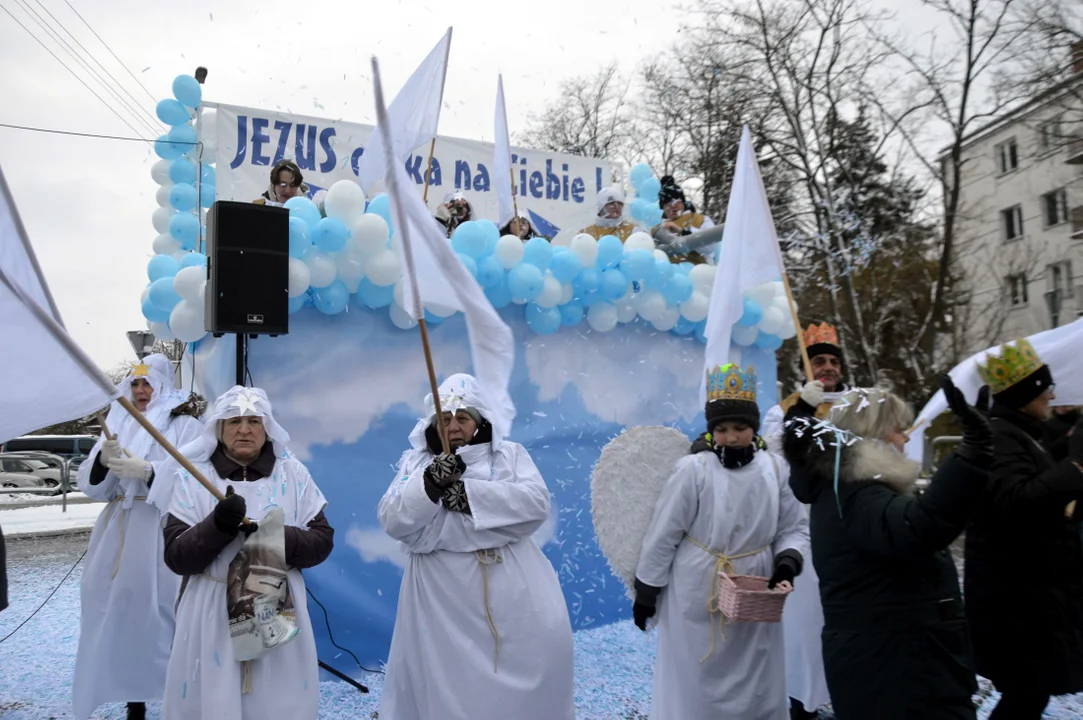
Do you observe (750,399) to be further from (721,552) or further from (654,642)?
(654,642)

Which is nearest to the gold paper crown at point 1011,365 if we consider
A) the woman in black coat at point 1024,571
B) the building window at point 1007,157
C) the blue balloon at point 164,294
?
the woman in black coat at point 1024,571

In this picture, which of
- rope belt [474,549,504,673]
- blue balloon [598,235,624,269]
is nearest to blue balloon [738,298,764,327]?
blue balloon [598,235,624,269]

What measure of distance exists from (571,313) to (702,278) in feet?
3.94

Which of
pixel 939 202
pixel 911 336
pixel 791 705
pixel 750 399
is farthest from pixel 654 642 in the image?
pixel 911 336

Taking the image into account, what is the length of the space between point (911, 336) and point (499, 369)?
14491mm

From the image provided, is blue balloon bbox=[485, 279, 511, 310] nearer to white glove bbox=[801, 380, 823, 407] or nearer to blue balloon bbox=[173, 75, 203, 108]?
white glove bbox=[801, 380, 823, 407]

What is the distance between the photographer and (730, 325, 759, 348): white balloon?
6.39 metres

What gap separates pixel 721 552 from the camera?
338 cm

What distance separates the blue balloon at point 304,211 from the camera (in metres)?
4.65

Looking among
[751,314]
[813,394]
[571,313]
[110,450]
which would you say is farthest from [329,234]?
[751,314]

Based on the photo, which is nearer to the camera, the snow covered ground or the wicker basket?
the wicker basket

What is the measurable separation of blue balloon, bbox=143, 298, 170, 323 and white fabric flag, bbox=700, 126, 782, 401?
3.22 metres

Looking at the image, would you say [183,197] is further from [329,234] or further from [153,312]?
[329,234]

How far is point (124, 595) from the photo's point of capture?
14.0 feet
